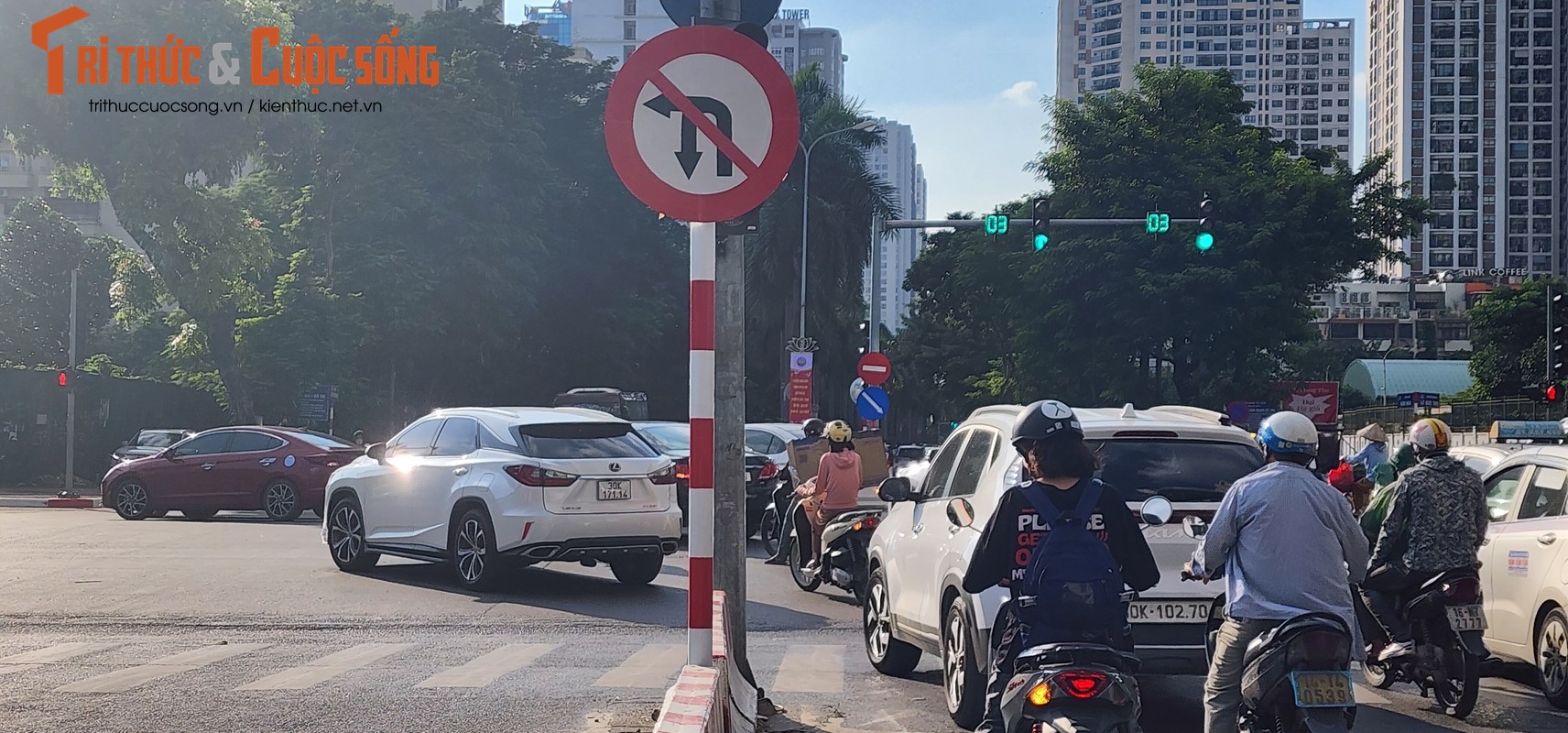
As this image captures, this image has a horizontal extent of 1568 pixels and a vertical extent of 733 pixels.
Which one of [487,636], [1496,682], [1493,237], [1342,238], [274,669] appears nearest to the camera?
[274,669]

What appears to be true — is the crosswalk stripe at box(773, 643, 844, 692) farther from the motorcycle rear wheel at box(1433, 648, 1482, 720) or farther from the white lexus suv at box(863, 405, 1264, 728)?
the motorcycle rear wheel at box(1433, 648, 1482, 720)

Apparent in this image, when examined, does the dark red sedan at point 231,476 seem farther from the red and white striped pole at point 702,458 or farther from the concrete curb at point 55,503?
the red and white striped pole at point 702,458

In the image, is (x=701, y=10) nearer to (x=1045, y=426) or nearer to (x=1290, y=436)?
(x=1045, y=426)

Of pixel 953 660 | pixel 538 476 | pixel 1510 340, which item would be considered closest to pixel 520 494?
pixel 538 476

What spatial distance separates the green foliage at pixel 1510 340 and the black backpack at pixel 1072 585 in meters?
87.8

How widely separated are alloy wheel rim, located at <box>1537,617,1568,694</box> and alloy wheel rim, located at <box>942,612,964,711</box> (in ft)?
11.6

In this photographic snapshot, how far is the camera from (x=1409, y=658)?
8711 millimetres

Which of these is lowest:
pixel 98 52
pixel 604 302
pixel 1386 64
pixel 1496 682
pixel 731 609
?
pixel 1496 682

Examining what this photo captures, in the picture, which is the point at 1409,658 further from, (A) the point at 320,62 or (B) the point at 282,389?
(A) the point at 320,62

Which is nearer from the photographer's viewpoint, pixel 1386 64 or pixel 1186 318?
pixel 1186 318

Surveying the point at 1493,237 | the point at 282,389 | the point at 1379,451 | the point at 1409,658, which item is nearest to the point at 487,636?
the point at 1409,658

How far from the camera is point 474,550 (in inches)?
563

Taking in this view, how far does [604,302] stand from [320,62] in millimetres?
Result: 13676

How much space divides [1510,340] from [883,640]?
88.2 m
